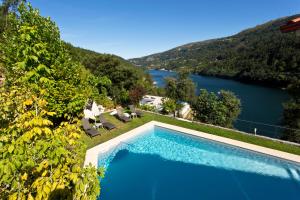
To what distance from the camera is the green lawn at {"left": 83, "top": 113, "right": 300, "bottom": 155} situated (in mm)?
10858

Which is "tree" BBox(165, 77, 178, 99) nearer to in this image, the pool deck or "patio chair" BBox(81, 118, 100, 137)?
the pool deck

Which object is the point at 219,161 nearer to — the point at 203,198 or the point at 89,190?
the point at 203,198

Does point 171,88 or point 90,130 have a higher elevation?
point 90,130

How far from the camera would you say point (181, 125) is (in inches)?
560

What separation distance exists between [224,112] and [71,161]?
1614 cm

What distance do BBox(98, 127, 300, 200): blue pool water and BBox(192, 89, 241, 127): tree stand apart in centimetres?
484

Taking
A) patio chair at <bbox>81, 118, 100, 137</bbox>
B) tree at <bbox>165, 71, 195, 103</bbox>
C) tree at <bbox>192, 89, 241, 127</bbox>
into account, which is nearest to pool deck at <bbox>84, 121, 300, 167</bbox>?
patio chair at <bbox>81, 118, 100, 137</bbox>

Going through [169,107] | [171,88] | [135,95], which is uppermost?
[135,95]

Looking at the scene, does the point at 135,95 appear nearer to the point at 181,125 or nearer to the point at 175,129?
the point at 181,125

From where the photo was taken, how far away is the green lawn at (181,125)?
1086 centimetres

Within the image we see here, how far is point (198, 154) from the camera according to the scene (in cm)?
1093

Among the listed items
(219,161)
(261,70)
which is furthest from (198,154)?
(261,70)

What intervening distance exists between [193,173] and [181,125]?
17.4ft

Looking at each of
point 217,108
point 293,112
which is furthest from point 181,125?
point 293,112
